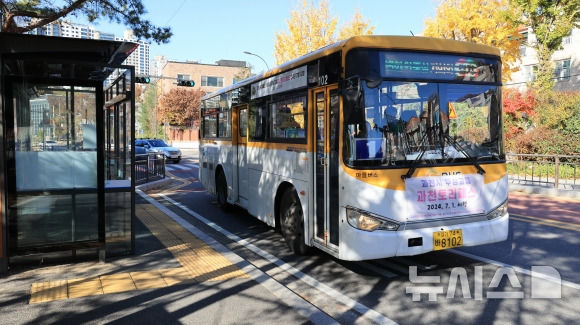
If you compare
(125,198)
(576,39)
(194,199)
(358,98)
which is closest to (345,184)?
(358,98)

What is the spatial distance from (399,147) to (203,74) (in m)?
66.9

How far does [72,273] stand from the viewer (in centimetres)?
588

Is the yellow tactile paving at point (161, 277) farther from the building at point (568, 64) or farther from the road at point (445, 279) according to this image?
the building at point (568, 64)

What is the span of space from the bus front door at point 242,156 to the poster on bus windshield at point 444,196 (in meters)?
4.37

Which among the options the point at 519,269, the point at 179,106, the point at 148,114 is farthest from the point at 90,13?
the point at 148,114

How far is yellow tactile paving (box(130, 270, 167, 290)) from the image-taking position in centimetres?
537

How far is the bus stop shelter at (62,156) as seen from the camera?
5.90 metres

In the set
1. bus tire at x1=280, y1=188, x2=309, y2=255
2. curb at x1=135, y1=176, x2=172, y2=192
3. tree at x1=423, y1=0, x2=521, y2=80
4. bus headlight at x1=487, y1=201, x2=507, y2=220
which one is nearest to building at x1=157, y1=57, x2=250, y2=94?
tree at x1=423, y1=0, x2=521, y2=80

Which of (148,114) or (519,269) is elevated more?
(148,114)

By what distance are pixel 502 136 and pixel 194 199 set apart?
911 centimetres

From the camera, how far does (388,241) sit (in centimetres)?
511

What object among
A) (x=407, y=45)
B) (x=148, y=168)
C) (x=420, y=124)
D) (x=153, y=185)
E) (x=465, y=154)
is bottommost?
(x=153, y=185)

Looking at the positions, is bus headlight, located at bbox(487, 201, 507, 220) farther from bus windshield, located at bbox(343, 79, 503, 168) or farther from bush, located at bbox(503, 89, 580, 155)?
bush, located at bbox(503, 89, 580, 155)

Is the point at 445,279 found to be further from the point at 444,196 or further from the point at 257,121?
the point at 257,121
